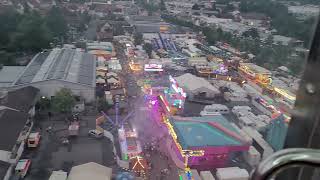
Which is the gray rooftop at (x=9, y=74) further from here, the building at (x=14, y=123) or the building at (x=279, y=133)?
the building at (x=279, y=133)

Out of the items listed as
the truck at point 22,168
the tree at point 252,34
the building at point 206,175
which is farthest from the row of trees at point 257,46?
the truck at point 22,168

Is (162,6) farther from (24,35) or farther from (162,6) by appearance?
(24,35)

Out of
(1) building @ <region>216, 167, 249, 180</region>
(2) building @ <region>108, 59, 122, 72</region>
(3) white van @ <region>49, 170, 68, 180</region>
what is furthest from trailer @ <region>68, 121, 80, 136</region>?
(2) building @ <region>108, 59, 122, 72</region>

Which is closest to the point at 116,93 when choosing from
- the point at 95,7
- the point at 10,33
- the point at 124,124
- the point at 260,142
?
the point at 124,124

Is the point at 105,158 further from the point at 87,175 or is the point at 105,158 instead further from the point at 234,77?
the point at 234,77

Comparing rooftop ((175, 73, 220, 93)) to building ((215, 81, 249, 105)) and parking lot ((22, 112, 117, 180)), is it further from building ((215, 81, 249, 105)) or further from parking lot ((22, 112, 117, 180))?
parking lot ((22, 112, 117, 180))

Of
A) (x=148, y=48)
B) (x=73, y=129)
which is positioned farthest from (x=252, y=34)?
(x=73, y=129)
